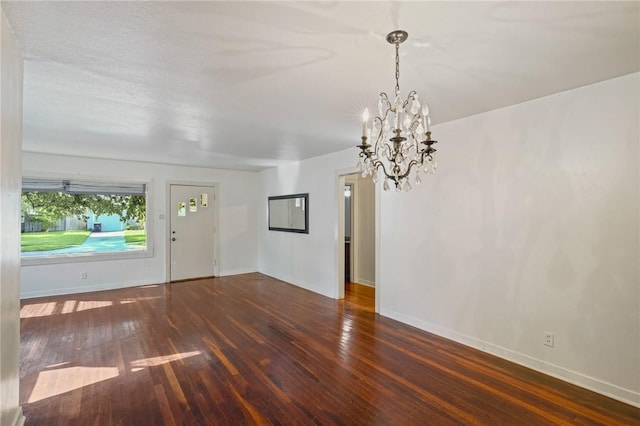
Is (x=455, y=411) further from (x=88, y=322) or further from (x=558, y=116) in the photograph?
(x=88, y=322)

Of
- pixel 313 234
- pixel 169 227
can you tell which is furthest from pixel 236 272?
pixel 313 234

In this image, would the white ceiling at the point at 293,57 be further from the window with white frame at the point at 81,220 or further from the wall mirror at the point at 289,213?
the wall mirror at the point at 289,213

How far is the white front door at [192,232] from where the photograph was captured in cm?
643

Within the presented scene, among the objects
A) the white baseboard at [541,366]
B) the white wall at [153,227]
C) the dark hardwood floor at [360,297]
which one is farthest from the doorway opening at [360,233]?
the white wall at [153,227]

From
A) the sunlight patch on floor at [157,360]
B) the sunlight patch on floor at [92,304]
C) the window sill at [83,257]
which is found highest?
the window sill at [83,257]

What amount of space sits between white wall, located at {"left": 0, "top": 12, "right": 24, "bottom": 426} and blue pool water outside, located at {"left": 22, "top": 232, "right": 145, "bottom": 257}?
14.1 feet

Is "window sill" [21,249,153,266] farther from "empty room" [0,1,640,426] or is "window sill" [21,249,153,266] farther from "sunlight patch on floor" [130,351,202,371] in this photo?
"sunlight patch on floor" [130,351,202,371]

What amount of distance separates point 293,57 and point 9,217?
1.88 meters

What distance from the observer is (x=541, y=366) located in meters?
2.77

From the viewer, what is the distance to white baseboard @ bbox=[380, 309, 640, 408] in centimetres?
235

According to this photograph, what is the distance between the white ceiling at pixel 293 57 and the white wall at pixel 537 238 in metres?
0.30

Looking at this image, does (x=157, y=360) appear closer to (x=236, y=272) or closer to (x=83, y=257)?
(x=83, y=257)

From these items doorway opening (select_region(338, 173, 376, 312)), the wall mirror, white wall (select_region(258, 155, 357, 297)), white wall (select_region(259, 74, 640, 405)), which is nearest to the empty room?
white wall (select_region(259, 74, 640, 405))

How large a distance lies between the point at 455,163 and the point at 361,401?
2524mm
